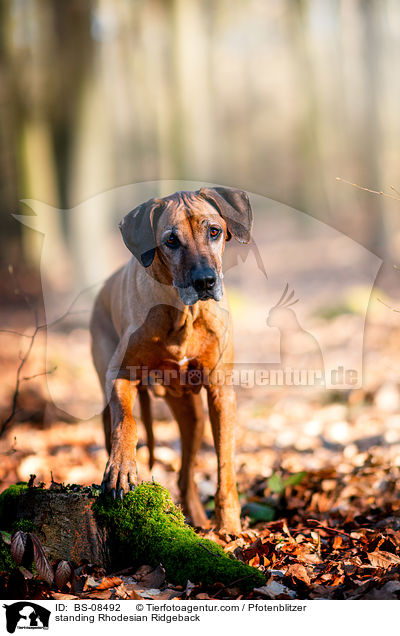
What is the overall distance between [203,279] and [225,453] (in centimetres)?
143

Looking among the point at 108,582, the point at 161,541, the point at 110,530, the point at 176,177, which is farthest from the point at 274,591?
the point at 176,177

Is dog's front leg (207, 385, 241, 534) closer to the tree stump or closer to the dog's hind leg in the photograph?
the dog's hind leg

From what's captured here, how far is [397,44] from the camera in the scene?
54.3 feet

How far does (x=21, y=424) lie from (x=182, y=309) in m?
4.33

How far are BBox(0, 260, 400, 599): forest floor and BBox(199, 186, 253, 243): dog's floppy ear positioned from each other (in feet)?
5.86

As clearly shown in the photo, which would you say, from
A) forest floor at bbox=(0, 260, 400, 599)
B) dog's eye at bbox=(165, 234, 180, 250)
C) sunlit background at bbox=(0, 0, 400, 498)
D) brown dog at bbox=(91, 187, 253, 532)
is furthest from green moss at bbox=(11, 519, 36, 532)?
dog's eye at bbox=(165, 234, 180, 250)

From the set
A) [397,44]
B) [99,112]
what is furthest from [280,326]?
[397,44]

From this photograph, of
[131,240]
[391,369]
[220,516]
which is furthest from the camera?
[391,369]

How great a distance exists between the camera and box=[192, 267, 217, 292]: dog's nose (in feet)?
11.8

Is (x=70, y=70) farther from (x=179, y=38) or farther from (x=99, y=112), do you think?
(x=179, y=38)

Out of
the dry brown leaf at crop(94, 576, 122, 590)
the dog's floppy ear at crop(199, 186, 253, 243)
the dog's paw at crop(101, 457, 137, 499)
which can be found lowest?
the dry brown leaf at crop(94, 576, 122, 590)

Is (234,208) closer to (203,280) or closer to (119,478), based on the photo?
(203,280)

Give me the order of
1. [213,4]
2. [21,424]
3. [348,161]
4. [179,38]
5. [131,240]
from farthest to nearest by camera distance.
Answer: [348,161]
[213,4]
[179,38]
[21,424]
[131,240]

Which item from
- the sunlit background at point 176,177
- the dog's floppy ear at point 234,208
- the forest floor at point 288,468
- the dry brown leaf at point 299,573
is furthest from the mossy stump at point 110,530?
the dog's floppy ear at point 234,208
